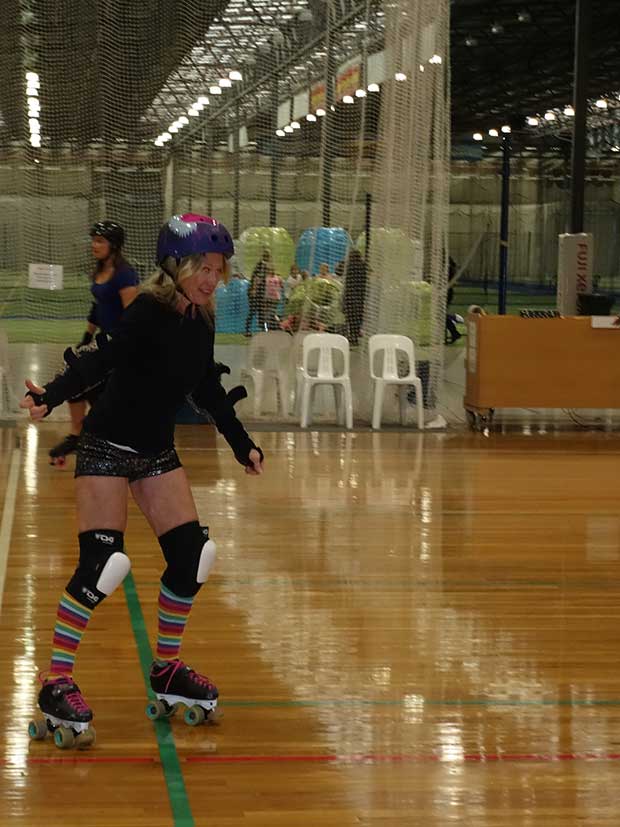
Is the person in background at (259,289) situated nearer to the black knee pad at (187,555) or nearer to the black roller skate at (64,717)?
the black knee pad at (187,555)

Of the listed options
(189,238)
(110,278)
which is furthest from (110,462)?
(110,278)

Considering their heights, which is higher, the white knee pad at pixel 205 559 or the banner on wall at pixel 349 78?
the banner on wall at pixel 349 78

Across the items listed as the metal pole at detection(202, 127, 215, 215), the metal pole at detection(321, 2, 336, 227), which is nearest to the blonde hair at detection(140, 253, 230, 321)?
the metal pole at detection(321, 2, 336, 227)

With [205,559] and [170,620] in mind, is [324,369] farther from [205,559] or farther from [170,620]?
[205,559]

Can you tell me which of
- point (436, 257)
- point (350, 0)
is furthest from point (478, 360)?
point (350, 0)

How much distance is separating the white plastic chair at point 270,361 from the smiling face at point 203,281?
27.5 feet

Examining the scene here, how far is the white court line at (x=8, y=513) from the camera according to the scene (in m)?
6.57

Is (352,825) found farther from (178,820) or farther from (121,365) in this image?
(121,365)

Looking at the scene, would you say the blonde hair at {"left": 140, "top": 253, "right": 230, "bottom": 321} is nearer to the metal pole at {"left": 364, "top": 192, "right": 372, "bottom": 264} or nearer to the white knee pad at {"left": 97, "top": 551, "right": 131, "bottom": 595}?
the white knee pad at {"left": 97, "top": 551, "right": 131, "bottom": 595}

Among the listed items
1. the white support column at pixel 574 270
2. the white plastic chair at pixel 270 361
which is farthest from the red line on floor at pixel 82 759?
the white support column at pixel 574 270

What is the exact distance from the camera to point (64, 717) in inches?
157

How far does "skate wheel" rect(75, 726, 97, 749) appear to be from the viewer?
398 cm

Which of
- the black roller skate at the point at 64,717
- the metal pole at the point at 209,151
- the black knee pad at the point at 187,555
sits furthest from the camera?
the metal pole at the point at 209,151

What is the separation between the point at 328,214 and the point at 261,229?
0.62 m
